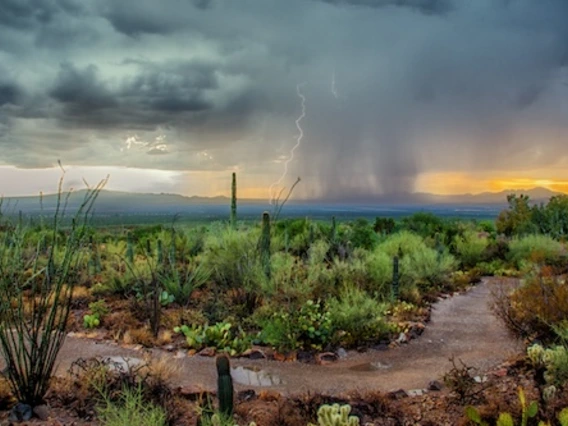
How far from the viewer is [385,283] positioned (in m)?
13.3

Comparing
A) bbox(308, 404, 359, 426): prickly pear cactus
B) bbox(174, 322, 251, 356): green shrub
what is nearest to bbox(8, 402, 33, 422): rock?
bbox(308, 404, 359, 426): prickly pear cactus

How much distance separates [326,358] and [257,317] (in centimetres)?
183

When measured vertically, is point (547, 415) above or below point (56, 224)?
below

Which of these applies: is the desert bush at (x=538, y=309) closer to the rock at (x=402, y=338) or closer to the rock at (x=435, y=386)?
the rock at (x=402, y=338)

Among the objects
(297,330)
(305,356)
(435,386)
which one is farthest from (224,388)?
(297,330)

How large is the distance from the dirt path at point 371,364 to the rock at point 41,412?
154cm

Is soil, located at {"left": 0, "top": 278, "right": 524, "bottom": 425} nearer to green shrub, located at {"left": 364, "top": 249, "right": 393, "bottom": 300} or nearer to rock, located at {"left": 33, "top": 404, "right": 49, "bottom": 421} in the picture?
rock, located at {"left": 33, "top": 404, "right": 49, "bottom": 421}

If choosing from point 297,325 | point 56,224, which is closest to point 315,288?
point 297,325

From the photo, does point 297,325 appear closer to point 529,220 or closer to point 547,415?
point 547,415

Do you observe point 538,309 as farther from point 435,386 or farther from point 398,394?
point 398,394

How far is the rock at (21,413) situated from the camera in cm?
604

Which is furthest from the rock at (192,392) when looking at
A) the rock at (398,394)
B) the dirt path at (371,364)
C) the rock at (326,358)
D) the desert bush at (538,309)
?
the desert bush at (538,309)

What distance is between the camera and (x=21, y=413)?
19.9 feet

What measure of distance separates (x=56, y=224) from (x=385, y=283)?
8393 mm
